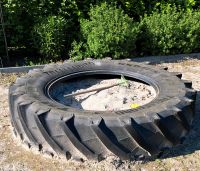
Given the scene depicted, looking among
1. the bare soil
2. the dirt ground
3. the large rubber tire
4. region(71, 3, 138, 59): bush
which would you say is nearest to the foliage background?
region(71, 3, 138, 59): bush

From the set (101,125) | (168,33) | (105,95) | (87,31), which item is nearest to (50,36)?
(87,31)

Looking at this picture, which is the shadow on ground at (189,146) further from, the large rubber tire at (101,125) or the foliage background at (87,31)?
the foliage background at (87,31)

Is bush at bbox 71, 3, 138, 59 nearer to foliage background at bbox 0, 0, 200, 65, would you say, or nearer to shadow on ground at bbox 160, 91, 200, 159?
foliage background at bbox 0, 0, 200, 65

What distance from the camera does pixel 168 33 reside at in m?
7.82

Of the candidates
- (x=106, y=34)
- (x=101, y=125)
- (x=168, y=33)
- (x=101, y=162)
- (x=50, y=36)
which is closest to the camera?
(x=101, y=125)

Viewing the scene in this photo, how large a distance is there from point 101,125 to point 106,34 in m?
3.33

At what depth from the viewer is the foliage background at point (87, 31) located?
7672 millimetres

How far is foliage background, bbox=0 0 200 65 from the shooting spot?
7672mm

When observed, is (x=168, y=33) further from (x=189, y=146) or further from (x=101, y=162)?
(x=101, y=162)

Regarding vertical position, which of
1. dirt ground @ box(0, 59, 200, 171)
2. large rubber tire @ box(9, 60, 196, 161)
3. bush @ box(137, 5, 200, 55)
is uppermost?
bush @ box(137, 5, 200, 55)

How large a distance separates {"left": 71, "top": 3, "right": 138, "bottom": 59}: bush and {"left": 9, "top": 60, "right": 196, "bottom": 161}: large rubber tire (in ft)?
8.18

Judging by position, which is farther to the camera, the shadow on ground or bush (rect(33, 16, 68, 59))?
bush (rect(33, 16, 68, 59))

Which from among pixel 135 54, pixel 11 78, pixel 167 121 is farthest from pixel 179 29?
pixel 167 121

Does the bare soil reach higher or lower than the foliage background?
lower
